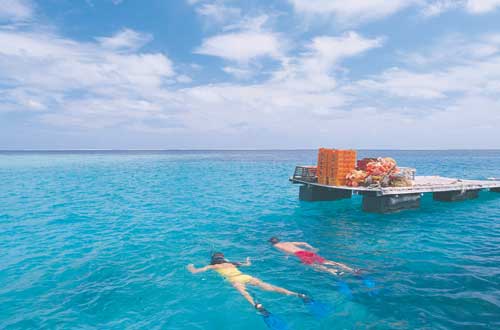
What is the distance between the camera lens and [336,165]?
82.1 ft

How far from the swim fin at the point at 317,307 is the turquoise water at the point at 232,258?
0.66 ft

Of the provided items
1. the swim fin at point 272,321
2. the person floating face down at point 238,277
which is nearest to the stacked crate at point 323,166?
the person floating face down at point 238,277

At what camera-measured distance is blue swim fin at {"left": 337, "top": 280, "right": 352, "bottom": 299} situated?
10213mm

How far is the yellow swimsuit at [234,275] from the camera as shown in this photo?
11.5 metres

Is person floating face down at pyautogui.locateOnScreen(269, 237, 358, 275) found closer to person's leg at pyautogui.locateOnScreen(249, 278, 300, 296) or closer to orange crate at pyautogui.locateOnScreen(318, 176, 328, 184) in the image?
person's leg at pyautogui.locateOnScreen(249, 278, 300, 296)

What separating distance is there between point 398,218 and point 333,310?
49.2ft

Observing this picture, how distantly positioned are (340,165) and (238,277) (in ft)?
52.2

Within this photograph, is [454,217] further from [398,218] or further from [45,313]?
[45,313]

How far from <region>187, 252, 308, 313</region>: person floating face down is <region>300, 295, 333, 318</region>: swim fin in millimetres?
138

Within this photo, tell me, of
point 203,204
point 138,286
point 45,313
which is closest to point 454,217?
point 203,204

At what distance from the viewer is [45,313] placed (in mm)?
9648

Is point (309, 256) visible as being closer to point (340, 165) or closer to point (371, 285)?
point (371, 285)

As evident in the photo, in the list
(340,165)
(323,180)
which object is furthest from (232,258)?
(323,180)

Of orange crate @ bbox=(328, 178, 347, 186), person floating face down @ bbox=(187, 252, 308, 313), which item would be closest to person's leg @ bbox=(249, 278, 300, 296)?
person floating face down @ bbox=(187, 252, 308, 313)
